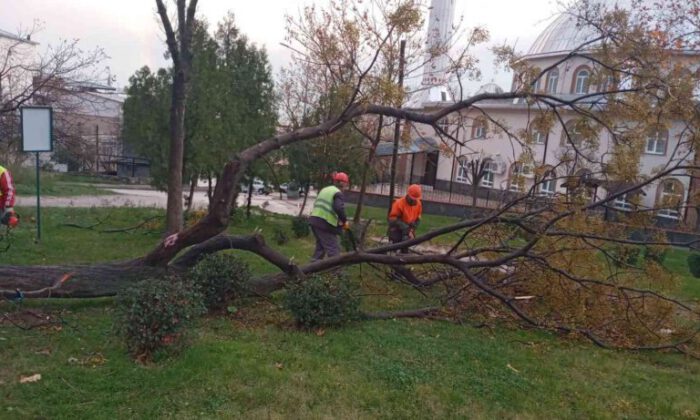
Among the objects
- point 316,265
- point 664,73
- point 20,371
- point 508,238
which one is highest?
point 664,73

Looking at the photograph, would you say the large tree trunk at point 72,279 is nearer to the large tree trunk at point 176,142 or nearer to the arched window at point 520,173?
the large tree trunk at point 176,142

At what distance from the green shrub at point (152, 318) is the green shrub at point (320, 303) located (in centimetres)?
118

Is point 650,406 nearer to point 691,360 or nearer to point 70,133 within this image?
point 691,360

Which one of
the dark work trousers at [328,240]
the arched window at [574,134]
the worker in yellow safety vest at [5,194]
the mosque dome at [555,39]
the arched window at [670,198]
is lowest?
the dark work trousers at [328,240]

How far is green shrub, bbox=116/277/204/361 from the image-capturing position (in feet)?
14.3

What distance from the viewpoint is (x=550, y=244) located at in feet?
20.6

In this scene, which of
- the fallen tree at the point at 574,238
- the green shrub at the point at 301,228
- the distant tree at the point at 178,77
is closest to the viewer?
the fallen tree at the point at 574,238

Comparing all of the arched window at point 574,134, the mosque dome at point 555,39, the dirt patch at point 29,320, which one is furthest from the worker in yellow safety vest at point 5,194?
the mosque dome at point 555,39

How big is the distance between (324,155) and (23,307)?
1051 cm

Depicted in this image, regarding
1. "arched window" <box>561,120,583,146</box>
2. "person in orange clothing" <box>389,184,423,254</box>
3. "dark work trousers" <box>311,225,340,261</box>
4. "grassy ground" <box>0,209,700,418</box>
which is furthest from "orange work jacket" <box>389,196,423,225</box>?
"grassy ground" <box>0,209,700,418</box>

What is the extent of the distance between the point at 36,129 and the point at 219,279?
560cm

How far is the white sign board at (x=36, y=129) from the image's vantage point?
934cm

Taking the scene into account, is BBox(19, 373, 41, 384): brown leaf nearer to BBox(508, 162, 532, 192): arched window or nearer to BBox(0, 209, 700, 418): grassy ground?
A: BBox(0, 209, 700, 418): grassy ground

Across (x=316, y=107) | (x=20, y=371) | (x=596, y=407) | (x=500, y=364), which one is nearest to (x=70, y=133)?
(x=316, y=107)
